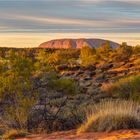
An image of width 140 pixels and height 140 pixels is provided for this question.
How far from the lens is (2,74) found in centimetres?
1758

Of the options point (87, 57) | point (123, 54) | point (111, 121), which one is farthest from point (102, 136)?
point (123, 54)

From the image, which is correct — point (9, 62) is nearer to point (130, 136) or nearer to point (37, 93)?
point (37, 93)

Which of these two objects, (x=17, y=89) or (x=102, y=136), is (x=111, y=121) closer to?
(x=102, y=136)

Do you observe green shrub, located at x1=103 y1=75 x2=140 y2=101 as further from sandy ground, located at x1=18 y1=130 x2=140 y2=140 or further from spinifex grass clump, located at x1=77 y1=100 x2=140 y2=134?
sandy ground, located at x1=18 y1=130 x2=140 y2=140

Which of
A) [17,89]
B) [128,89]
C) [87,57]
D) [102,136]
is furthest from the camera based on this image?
[87,57]

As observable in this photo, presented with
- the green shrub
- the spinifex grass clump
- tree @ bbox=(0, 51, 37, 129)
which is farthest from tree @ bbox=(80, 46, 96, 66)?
the spinifex grass clump

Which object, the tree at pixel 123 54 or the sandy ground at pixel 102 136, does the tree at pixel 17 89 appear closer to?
the sandy ground at pixel 102 136

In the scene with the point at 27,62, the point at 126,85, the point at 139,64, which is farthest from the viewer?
the point at 139,64

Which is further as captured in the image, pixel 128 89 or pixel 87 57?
pixel 87 57

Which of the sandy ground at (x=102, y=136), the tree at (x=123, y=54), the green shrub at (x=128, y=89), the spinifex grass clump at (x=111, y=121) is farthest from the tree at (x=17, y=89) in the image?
the tree at (x=123, y=54)

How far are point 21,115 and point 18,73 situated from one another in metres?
1.74

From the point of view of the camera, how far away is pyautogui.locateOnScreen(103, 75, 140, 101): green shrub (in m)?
25.0

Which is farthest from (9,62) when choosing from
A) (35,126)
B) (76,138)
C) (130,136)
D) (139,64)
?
(139,64)

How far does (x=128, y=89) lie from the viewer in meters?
28.0
